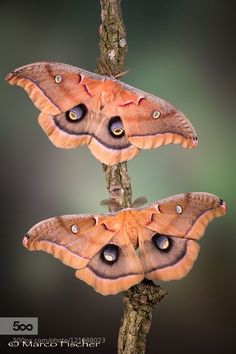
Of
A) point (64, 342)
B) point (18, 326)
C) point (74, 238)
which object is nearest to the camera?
point (74, 238)

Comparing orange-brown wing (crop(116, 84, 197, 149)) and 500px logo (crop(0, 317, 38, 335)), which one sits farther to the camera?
500px logo (crop(0, 317, 38, 335))

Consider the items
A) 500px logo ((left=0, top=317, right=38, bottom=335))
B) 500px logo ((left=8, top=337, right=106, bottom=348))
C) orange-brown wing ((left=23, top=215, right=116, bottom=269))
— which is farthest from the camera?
500px logo ((left=8, top=337, right=106, bottom=348))

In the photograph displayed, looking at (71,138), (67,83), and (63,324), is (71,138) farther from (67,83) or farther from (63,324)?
(63,324)

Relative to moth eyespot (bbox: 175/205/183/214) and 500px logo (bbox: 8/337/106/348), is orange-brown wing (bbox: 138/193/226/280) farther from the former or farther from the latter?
500px logo (bbox: 8/337/106/348)

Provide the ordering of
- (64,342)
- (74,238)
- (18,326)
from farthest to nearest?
(64,342) → (18,326) → (74,238)

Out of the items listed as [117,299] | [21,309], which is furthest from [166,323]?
[21,309]

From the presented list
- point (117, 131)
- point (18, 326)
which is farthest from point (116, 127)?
point (18, 326)

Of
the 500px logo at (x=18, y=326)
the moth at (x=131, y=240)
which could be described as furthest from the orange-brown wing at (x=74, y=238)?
the 500px logo at (x=18, y=326)

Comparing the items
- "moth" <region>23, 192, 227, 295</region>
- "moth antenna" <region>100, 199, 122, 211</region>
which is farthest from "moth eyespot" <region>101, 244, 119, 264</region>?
"moth antenna" <region>100, 199, 122, 211</region>

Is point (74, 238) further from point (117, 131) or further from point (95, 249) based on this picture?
point (117, 131)
